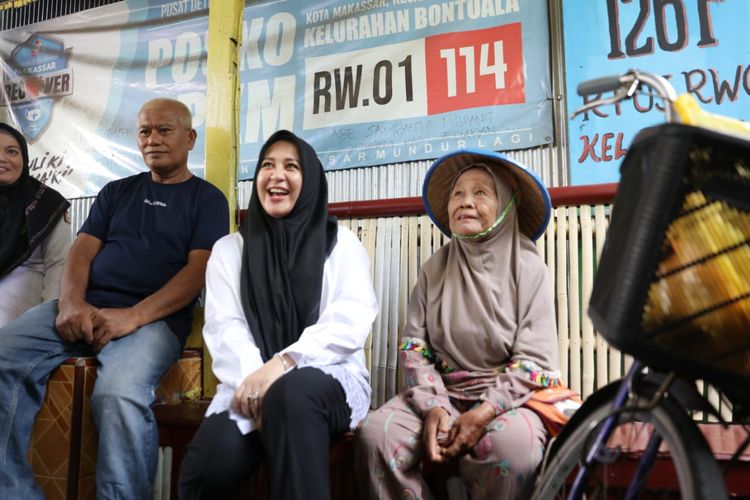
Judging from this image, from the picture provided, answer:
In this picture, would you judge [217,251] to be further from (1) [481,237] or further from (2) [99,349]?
(1) [481,237]

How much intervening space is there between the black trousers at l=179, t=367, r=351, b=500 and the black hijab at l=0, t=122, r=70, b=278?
1408 millimetres

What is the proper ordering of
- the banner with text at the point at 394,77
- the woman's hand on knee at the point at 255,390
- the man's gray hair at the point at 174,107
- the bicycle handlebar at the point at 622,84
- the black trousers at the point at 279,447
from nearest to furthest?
the bicycle handlebar at the point at 622,84 → the black trousers at the point at 279,447 → the woman's hand on knee at the point at 255,390 → the man's gray hair at the point at 174,107 → the banner with text at the point at 394,77

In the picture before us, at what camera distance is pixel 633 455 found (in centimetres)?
132

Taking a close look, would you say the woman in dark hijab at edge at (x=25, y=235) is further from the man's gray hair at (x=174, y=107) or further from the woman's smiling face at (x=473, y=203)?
the woman's smiling face at (x=473, y=203)

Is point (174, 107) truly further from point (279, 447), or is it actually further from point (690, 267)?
point (690, 267)

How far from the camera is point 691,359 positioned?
2.51 ft

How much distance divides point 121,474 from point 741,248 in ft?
5.59

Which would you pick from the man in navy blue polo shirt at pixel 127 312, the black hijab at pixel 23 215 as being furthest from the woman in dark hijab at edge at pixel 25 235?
the man in navy blue polo shirt at pixel 127 312

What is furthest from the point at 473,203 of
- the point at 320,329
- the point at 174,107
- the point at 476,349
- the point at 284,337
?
the point at 174,107

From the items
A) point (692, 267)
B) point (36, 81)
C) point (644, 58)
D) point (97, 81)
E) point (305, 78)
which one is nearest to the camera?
point (692, 267)

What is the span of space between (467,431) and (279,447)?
467mm

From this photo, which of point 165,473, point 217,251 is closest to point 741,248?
point 217,251

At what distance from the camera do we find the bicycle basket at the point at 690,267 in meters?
0.75

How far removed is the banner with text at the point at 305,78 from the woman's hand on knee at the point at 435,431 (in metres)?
1.64
